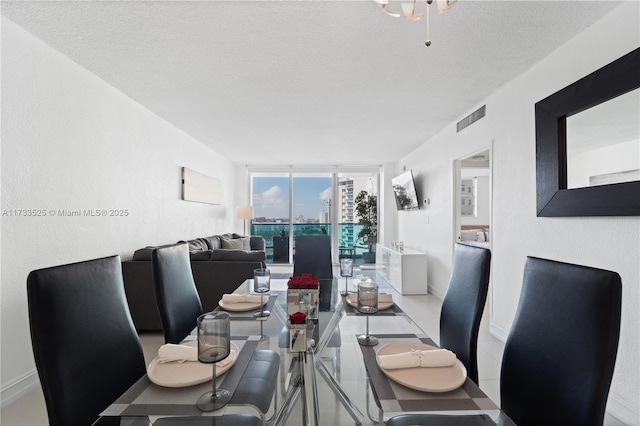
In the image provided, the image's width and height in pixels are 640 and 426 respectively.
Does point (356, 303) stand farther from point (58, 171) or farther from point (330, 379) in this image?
point (58, 171)

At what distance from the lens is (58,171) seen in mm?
2668

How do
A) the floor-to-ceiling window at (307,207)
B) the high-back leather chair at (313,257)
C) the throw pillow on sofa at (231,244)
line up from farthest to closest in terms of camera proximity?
1. the floor-to-ceiling window at (307,207)
2. the throw pillow on sofa at (231,244)
3. the high-back leather chair at (313,257)

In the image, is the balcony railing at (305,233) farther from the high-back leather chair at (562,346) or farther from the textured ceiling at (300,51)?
the high-back leather chair at (562,346)

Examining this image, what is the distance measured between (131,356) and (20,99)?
2166 millimetres

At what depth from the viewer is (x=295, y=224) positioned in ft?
27.4

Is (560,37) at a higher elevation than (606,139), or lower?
higher

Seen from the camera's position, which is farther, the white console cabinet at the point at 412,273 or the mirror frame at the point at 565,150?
the white console cabinet at the point at 412,273

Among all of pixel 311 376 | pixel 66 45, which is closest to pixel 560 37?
pixel 311 376

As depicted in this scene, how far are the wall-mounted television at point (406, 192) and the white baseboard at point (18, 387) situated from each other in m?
5.42

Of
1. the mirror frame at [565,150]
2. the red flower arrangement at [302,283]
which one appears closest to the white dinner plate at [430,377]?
the red flower arrangement at [302,283]

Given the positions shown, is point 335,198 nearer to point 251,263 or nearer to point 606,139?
point 251,263

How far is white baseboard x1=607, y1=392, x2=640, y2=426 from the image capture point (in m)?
1.96

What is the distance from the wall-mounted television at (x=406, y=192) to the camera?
19.8 feet

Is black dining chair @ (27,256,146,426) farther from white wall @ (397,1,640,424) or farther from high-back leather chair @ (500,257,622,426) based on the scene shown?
white wall @ (397,1,640,424)
